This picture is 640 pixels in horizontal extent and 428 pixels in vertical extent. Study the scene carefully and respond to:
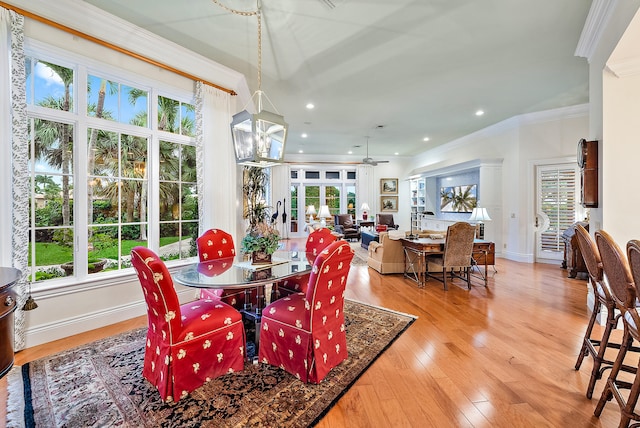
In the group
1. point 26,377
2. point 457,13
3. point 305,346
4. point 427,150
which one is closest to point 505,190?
point 427,150

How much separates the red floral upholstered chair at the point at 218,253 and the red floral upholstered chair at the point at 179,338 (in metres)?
0.68

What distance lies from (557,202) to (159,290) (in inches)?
293

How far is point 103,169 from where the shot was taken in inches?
121

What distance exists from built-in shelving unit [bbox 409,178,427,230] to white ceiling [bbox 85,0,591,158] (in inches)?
162

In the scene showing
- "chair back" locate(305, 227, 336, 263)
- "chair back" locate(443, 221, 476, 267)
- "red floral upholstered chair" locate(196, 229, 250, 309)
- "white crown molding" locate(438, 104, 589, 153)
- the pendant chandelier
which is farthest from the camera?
"white crown molding" locate(438, 104, 589, 153)

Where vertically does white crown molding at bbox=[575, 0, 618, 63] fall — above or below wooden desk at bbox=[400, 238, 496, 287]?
above

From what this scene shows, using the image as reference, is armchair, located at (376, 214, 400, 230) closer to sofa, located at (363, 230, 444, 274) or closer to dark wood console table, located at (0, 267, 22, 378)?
sofa, located at (363, 230, 444, 274)

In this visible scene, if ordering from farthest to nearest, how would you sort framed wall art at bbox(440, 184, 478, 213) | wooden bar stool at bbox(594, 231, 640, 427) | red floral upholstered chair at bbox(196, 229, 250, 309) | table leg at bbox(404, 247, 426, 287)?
1. framed wall art at bbox(440, 184, 478, 213)
2. table leg at bbox(404, 247, 426, 287)
3. red floral upholstered chair at bbox(196, 229, 250, 309)
4. wooden bar stool at bbox(594, 231, 640, 427)

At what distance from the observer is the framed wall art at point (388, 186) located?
36.3 ft

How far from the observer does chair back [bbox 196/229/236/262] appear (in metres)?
3.00

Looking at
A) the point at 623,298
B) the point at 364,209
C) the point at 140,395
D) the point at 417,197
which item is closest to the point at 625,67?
the point at 623,298

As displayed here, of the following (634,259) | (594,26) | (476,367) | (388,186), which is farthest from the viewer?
(388,186)

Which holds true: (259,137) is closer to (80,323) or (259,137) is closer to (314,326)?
(314,326)

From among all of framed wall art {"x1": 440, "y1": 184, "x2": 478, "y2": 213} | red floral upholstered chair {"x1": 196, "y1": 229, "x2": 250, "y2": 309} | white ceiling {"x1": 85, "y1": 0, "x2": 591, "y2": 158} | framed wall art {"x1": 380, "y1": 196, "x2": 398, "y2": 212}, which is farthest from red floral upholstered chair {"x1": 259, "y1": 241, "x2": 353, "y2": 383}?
framed wall art {"x1": 380, "y1": 196, "x2": 398, "y2": 212}
